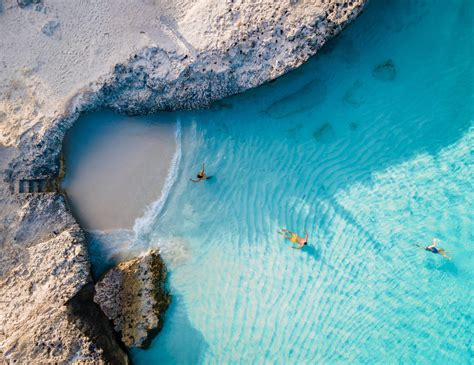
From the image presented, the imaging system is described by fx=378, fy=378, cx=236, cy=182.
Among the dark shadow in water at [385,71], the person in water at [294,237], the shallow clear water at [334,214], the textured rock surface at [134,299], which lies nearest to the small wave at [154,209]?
the shallow clear water at [334,214]

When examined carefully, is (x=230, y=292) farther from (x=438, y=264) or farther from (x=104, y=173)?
(x=438, y=264)

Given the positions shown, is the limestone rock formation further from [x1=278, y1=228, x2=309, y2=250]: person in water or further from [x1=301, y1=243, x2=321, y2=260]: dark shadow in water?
[x1=301, y1=243, x2=321, y2=260]: dark shadow in water

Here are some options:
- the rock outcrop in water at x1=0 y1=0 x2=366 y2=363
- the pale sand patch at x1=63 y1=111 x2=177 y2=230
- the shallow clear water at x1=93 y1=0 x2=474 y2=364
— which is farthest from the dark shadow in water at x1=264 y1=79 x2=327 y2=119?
the pale sand patch at x1=63 y1=111 x2=177 y2=230

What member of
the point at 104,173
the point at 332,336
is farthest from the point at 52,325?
the point at 332,336

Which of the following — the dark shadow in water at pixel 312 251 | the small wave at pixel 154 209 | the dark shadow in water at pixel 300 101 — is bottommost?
the small wave at pixel 154 209

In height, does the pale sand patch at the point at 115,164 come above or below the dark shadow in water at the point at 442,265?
below

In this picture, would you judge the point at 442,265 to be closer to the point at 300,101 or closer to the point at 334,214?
the point at 334,214

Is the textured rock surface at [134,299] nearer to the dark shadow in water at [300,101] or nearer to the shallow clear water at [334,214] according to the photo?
the shallow clear water at [334,214]
